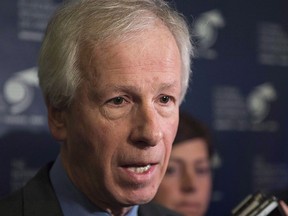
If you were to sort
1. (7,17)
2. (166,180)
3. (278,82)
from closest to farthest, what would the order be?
(7,17) → (166,180) → (278,82)

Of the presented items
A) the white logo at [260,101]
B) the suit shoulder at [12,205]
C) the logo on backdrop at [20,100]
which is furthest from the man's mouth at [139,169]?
the white logo at [260,101]

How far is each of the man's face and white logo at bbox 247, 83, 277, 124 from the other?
74 cm

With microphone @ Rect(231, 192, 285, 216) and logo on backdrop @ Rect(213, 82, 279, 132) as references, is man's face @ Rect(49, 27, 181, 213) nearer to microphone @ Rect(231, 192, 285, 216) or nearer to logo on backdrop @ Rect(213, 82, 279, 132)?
microphone @ Rect(231, 192, 285, 216)

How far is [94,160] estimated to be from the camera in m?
0.93

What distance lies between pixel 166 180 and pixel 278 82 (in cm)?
52

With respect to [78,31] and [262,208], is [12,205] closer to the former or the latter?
[78,31]

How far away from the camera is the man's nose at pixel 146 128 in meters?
0.88

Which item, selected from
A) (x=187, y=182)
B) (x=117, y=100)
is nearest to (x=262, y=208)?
(x=187, y=182)

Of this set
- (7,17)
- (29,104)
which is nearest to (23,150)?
(29,104)

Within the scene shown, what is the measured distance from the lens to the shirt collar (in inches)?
37.9

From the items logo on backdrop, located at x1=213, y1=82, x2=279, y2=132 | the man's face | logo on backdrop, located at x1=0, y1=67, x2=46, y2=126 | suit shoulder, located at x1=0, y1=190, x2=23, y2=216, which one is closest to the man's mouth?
the man's face

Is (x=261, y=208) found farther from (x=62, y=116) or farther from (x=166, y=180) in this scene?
(x=62, y=116)

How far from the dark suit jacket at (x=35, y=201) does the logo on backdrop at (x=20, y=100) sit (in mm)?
259

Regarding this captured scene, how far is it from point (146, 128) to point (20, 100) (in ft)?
1.49
